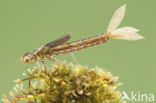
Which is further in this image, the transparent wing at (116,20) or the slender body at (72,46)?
the transparent wing at (116,20)

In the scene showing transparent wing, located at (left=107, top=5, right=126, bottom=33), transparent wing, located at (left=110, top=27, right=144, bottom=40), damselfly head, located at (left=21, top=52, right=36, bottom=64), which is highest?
transparent wing, located at (left=107, top=5, right=126, bottom=33)

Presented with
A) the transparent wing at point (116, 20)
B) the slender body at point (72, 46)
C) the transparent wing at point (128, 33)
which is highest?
the transparent wing at point (116, 20)

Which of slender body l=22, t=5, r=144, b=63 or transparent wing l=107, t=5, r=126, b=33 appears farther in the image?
transparent wing l=107, t=5, r=126, b=33

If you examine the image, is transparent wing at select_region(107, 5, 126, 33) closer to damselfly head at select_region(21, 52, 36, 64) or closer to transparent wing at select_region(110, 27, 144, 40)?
transparent wing at select_region(110, 27, 144, 40)

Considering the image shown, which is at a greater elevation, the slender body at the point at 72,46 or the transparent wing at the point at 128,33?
the transparent wing at the point at 128,33

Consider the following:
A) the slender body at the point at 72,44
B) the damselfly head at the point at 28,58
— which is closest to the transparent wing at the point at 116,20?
the slender body at the point at 72,44

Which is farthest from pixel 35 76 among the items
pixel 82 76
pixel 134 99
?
pixel 134 99

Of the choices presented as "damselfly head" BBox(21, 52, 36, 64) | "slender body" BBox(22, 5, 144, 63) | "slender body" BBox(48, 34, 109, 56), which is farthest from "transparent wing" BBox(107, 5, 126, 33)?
"damselfly head" BBox(21, 52, 36, 64)

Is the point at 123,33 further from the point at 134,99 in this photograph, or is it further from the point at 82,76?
the point at 134,99

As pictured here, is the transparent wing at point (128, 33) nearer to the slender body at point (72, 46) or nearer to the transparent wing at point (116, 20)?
the transparent wing at point (116, 20)
